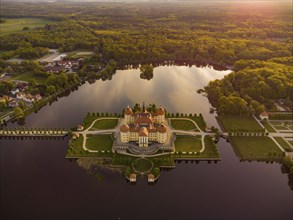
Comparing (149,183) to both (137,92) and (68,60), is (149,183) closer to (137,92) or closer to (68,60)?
(137,92)

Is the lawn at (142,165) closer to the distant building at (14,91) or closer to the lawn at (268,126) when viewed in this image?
the lawn at (268,126)

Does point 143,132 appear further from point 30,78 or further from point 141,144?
point 30,78

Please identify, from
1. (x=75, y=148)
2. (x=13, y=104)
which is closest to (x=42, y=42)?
(x=13, y=104)

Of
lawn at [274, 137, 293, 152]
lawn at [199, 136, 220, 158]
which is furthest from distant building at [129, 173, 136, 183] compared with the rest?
lawn at [274, 137, 293, 152]

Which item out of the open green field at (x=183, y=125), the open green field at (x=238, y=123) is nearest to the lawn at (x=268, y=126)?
the open green field at (x=238, y=123)

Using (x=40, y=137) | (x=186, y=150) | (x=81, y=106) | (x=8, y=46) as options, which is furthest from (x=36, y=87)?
(x=8, y=46)
